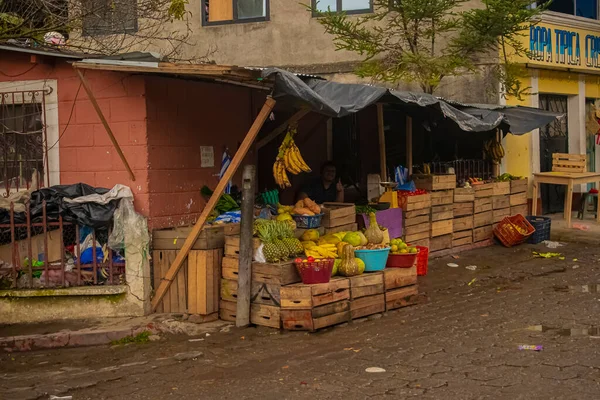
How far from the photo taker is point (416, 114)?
521 inches

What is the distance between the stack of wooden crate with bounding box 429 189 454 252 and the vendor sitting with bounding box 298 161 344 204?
189 cm

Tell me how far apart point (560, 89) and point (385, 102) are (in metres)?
8.01

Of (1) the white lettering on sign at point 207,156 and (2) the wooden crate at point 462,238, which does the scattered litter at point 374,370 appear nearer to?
(1) the white lettering on sign at point 207,156

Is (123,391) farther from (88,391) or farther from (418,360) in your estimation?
(418,360)

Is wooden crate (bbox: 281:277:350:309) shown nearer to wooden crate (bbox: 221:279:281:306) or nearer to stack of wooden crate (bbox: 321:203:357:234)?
wooden crate (bbox: 221:279:281:306)

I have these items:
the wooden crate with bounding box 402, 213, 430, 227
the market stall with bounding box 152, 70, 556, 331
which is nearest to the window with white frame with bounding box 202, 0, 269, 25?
the wooden crate with bounding box 402, 213, 430, 227

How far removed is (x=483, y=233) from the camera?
1391 centimetres

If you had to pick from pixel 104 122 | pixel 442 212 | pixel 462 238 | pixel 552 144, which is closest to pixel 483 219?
pixel 462 238

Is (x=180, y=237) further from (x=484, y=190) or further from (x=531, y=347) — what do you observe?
(x=484, y=190)

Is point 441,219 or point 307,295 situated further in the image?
point 441,219

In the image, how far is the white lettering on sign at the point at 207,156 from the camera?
9477mm

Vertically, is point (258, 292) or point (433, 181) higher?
point (433, 181)

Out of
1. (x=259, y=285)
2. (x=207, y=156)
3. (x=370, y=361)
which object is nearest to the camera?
(x=370, y=361)

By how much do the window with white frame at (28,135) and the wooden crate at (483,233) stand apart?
7712 mm
